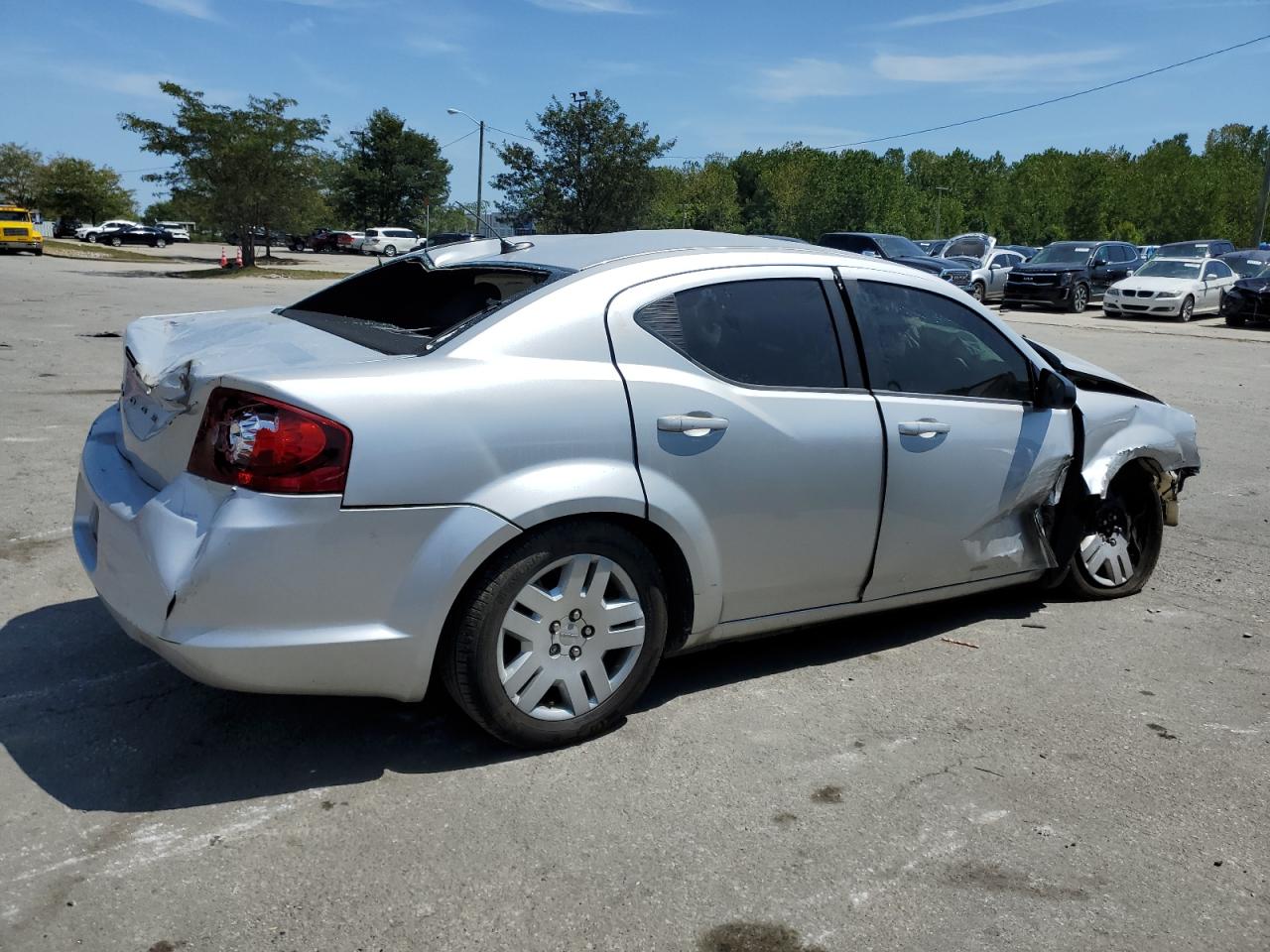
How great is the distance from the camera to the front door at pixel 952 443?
426cm

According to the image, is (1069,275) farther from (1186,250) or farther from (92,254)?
(92,254)

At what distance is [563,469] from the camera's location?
342 cm

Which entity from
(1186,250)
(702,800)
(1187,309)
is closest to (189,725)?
(702,800)

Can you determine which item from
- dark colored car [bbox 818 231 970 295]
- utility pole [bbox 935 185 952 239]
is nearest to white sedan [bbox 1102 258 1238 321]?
dark colored car [bbox 818 231 970 295]

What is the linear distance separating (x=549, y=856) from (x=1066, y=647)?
2.65 meters

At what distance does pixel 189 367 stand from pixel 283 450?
0.59m

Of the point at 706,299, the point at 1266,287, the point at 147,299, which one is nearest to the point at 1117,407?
the point at 706,299

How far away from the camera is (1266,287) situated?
82.8ft

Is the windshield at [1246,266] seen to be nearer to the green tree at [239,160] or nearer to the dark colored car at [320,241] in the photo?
the green tree at [239,160]

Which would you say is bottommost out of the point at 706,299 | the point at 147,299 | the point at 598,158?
the point at 147,299

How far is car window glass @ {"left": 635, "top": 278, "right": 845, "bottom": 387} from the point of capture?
383 cm

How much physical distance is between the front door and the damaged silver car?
1 cm

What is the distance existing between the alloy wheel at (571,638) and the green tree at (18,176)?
90963 millimetres

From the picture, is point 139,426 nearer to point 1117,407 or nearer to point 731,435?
point 731,435
